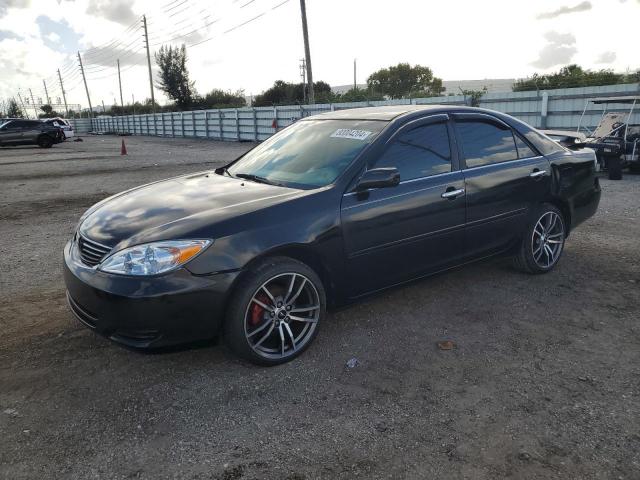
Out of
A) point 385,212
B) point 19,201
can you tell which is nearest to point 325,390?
point 385,212

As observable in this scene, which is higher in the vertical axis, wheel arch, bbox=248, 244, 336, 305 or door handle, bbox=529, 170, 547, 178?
door handle, bbox=529, 170, 547, 178

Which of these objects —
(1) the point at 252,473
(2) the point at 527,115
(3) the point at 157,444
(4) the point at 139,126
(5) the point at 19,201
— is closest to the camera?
(1) the point at 252,473

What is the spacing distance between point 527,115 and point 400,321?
1299cm

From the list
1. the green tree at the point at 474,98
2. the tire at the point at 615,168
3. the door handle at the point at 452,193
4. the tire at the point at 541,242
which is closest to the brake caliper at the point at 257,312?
the door handle at the point at 452,193

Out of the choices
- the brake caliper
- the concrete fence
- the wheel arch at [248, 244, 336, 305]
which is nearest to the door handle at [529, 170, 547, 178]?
the wheel arch at [248, 244, 336, 305]

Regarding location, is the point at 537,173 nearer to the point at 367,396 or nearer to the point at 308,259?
the point at 308,259

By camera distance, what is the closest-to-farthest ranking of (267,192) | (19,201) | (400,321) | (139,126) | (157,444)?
(157,444) → (267,192) → (400,321) → (19,201) → (139,126)

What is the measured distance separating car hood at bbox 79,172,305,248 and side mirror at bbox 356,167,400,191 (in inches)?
16.8

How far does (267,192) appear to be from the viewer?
3.47 m

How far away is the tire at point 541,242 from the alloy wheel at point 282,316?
238cm

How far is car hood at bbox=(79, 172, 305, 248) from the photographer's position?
119 inches

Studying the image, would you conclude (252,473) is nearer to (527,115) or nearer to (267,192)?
(267,192)

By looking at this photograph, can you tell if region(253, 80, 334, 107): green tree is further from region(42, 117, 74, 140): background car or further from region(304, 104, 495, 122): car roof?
region(304, 104, 495, 122): car roof

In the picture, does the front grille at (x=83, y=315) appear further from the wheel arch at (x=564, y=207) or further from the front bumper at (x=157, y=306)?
the wheel arch at (x=564, y=207)
